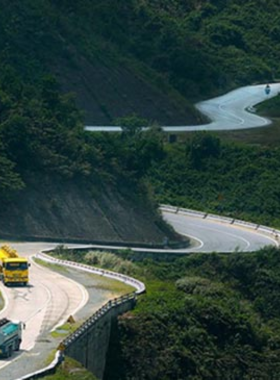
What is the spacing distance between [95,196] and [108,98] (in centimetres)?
3578

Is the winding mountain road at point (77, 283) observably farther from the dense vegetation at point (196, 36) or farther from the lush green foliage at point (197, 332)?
the lush green foliage at point (197, 332)

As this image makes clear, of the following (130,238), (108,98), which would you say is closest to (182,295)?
(130,238)

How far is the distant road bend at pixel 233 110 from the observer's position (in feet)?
486

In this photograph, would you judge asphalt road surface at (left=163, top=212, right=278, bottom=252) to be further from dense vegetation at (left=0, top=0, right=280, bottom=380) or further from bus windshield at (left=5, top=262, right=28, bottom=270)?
bus windshield at (left=5, top=262, right=28, bottom=270)

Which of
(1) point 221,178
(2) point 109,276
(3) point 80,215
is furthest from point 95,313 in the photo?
(1) point 221,178

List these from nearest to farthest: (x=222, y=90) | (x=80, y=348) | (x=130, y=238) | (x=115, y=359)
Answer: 1. (x=80, y=348)
2. (x=115, y=359)
3. (x=130, y=238)
4. (x=222, y=90)

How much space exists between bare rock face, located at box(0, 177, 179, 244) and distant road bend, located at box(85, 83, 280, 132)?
27.2 metres

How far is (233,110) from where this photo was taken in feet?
518

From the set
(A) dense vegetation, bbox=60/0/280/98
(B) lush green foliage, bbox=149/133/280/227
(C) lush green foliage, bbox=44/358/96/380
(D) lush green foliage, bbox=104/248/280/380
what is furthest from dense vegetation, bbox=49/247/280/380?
(A) dense vegetation, bbox=60/0/280/98

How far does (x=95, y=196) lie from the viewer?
110750mm

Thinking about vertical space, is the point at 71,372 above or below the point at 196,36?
above

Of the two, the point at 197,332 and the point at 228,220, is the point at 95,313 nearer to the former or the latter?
the point at 197,332

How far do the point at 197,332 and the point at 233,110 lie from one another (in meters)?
77.3

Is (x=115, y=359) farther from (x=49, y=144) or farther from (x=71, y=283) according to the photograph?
(x=49, y=144)
